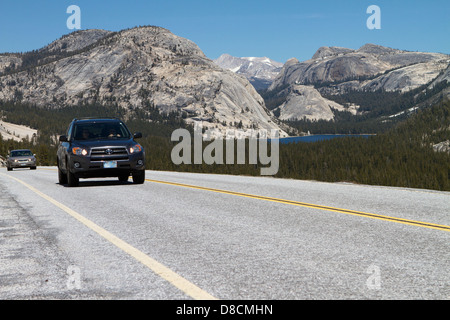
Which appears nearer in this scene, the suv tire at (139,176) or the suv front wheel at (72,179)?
the suv front wheel at (72,179)

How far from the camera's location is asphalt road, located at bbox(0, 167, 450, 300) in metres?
4.09

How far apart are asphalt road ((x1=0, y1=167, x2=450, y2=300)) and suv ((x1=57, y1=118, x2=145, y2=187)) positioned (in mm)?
3847

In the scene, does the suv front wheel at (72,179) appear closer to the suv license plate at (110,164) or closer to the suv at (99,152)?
the suv at (99,152)

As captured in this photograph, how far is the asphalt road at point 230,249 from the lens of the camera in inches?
161

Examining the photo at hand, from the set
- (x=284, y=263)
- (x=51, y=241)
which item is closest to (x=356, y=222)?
(x=284, y=263)

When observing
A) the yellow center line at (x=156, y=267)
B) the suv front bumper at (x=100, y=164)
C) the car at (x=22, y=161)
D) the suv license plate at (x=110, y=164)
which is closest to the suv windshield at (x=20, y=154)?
the car at (x=22, y=161)

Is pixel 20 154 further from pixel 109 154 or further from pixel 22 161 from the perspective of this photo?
pixel 109 154

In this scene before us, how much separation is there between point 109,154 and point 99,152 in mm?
300

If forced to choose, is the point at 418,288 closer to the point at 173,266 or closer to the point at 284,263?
the point at 284,263

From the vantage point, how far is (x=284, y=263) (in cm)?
493

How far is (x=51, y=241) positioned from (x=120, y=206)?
3610 millimetres

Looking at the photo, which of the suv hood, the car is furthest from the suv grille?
the car

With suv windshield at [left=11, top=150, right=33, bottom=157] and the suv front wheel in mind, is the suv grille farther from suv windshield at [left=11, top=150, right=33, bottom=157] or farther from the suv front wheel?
suv windshield at [left=11, top=150, right=33, bottom=157]

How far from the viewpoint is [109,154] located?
14.4 m
